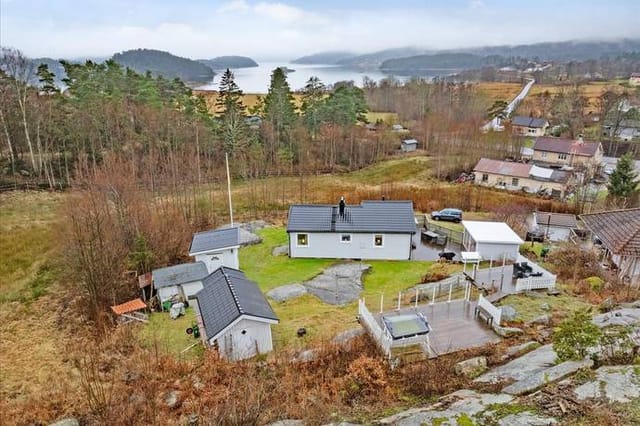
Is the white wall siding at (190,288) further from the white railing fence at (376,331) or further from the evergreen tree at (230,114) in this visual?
the evergreen tree at (230,114)


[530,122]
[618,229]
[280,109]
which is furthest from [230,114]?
[530,122]

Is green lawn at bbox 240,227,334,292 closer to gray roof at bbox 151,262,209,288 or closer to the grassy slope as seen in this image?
gray roof at bbox 151,262,209,288

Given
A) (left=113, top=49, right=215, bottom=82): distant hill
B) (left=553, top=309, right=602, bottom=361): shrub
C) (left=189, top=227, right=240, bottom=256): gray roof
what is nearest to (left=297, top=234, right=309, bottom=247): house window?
(left=189, top=227, right=240, bottom=256): gray roof

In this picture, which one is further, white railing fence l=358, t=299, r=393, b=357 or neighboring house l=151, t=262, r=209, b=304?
neighboring house l=151, t=262, r=209, b=304

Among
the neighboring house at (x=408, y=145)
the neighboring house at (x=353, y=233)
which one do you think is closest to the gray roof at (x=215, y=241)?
the neighboring house at (x=353, y=233)

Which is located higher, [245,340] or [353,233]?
[353,233]

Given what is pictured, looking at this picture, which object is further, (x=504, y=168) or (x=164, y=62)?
(x=164, y=62)

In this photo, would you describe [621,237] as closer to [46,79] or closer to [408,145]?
[408,145]
